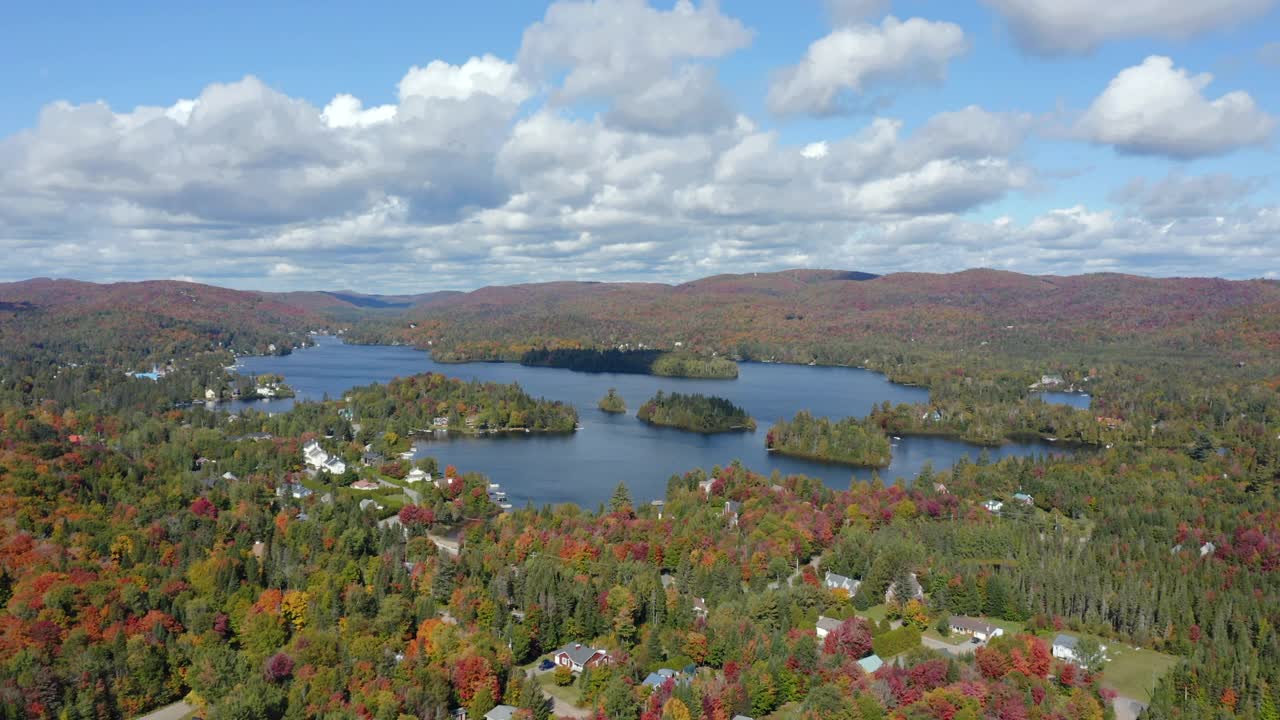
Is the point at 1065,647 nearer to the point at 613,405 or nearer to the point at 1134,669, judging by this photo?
the point at 1134,669

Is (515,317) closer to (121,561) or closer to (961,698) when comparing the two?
(121,561)

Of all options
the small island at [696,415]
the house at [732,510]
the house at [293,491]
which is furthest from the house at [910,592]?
the small island at [696,415]

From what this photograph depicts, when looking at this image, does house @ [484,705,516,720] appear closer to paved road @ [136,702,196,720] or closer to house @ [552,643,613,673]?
house @ [552,643,613,673]

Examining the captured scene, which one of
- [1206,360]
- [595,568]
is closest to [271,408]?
[595,568]

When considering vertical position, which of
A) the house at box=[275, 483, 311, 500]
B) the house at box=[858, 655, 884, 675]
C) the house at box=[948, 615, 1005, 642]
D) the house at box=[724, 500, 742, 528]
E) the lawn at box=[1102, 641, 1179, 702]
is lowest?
the lawn at box=[1102, 641, 1179, 702]

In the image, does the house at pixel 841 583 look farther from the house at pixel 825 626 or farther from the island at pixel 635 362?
the island at pixel 635 362

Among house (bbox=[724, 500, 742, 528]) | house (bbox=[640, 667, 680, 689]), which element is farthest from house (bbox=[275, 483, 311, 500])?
house (bbox=[640, 667, 680, 689])
